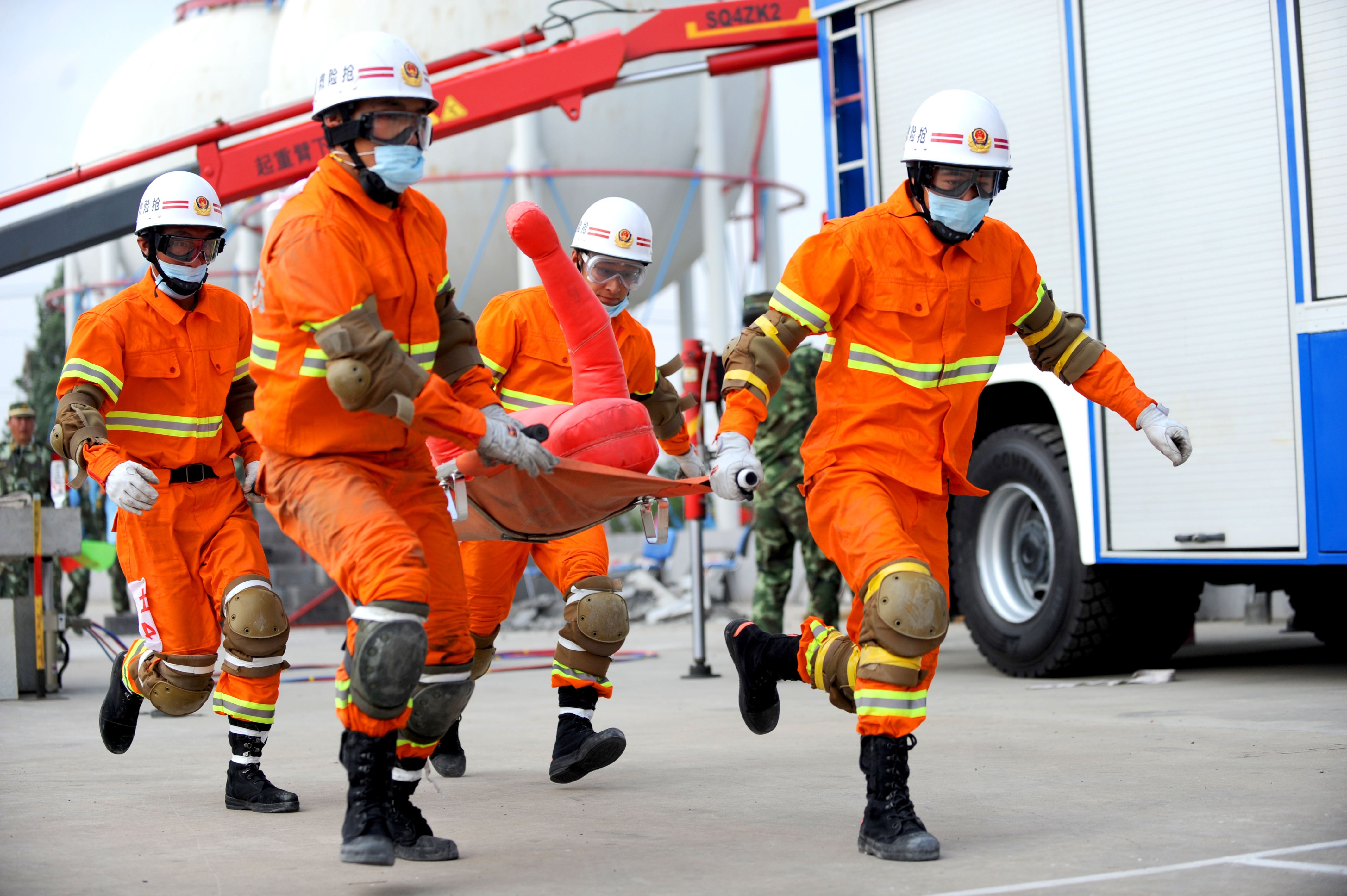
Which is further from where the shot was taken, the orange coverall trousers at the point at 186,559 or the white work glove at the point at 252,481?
the orange coverall trousers at the point at 186,559

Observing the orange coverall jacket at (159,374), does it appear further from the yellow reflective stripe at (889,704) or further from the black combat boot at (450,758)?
the yellow reflective stripe at (889,704)

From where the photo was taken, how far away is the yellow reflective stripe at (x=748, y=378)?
4535 mm

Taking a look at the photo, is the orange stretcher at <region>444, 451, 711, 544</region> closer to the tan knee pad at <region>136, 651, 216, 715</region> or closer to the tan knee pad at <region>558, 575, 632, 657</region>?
the tan knee pad at <region>558, 575, 632, 657</region>

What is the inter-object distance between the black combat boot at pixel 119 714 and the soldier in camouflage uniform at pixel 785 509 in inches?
182

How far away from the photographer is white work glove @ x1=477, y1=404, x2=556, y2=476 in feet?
13.5

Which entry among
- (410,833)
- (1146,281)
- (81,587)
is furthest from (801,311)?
(81,587)

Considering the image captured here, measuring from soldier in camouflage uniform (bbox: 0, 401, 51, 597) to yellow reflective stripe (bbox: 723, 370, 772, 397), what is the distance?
1032 centimetres

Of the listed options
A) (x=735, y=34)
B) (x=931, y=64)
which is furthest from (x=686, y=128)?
(x=931, y=64)

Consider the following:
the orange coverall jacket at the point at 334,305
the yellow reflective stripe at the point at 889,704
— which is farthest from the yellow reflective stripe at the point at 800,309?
the yellow reflective stripe at the point at 889,704

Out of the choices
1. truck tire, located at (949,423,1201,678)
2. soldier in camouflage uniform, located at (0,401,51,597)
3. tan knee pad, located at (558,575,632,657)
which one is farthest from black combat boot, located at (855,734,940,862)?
soldier in camouflage uniform, located at (0,401,51,597)

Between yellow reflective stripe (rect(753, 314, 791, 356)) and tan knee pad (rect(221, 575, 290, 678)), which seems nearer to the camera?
yellow reflective stripe (rect(753, 314, 791, 356))

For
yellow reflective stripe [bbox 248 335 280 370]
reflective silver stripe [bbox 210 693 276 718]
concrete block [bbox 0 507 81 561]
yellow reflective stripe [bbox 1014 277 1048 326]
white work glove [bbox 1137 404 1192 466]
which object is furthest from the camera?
concrete block [bbox 0 507 81 561]

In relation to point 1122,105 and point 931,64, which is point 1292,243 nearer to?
point 1122,105

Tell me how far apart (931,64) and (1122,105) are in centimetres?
132
